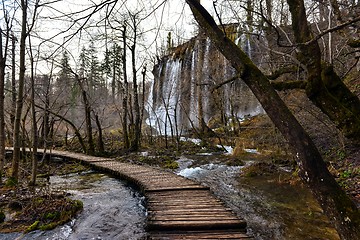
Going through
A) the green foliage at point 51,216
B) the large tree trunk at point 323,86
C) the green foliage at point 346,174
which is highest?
the large tree trunk at point 323,86

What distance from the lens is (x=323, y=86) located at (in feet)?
11.3

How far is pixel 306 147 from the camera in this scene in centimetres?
263

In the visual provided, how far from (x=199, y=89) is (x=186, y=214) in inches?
622

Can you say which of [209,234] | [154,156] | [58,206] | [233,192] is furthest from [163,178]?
[154,156]

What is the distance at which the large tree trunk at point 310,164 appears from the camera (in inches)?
99.8

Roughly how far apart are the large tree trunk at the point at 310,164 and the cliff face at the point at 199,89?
14.3m

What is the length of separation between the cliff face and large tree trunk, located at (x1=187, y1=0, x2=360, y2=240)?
1428 cm

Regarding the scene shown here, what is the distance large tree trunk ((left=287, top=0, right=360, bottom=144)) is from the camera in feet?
10.9

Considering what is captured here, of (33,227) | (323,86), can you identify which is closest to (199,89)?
(33,227)

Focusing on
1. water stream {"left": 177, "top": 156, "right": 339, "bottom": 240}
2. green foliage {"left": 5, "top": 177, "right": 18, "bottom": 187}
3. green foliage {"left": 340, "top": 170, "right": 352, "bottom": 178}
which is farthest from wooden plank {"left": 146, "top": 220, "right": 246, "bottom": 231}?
green foliage {"left": 5, "top": 177, "right": 18, "bottom": 187}

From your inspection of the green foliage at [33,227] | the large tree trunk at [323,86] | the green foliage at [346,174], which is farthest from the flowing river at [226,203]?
the large tree trunk at [323,86]

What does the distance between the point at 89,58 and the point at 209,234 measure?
34333 millimetres

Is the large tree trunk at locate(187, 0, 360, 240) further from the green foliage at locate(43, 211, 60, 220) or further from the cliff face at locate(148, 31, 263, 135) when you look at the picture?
the cliff face at locate(148, 31, 263, 135)

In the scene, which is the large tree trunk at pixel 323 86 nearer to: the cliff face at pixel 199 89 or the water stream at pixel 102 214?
the water stream at pixel 102 214
